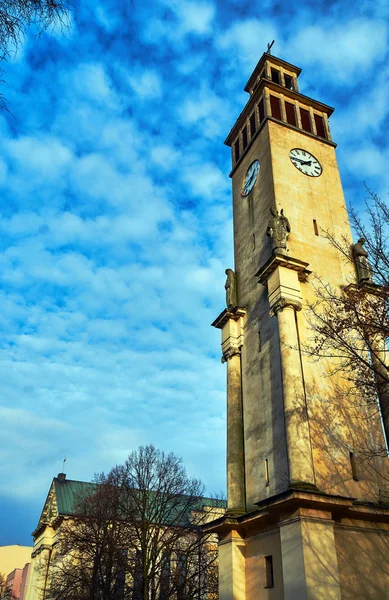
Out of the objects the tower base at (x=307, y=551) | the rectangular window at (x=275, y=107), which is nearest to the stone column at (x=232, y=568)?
the tower base at (x=307, y=551)

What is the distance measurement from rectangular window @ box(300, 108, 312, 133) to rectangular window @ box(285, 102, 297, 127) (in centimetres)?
76

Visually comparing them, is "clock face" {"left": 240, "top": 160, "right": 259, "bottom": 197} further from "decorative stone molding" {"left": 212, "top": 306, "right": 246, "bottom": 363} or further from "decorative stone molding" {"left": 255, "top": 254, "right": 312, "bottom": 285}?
"decorative stone molding" {"left": 255, "top": 254, "right": 312, "bottom": 285}

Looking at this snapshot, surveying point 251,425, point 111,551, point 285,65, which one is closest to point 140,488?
point 111,551

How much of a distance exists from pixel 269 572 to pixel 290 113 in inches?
Result: 1038

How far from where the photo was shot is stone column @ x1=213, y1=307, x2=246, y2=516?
24.0 m

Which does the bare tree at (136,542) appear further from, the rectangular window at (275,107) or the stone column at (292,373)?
the rectangular window at (275,107)

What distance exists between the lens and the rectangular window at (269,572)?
1992 centimetres

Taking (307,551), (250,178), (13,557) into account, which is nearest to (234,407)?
(307,551)

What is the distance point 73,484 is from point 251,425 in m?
49.9

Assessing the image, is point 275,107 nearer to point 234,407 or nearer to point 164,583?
point 234,407

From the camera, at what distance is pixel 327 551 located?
59.8 feet

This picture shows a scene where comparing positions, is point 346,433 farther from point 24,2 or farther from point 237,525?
point 24,2

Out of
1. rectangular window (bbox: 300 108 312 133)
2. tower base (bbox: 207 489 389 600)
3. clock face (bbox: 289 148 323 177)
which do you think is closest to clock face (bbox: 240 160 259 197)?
clock face (bbox: 289 148 323 177)

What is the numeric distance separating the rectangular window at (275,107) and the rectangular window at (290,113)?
0.68 metres
